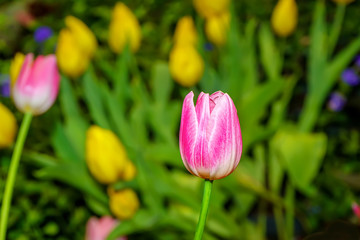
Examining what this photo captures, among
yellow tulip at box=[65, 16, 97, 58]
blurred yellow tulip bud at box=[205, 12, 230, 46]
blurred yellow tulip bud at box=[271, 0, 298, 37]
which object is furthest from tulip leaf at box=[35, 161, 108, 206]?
blurred yellow tulip bud at box=[271, 0, 298, 37]

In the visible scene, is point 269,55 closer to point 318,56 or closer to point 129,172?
point 318,56

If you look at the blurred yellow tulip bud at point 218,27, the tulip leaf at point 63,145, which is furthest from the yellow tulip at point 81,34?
the blurred yellow tulip bud at point 218,27

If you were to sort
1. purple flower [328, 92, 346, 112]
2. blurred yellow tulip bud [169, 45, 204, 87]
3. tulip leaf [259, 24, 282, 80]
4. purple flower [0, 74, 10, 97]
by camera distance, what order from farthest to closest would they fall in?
1. purple flower [328, 92, 346, 112]
2. purple flower [0, 74, 10, 97]
3. tulip leaf [259, 24, 282, 80]
4. blurred yellow tulip bud [169, 45, 204, 87]

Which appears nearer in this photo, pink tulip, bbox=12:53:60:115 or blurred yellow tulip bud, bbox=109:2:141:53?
pink tulip, bbox=12:53:60:115

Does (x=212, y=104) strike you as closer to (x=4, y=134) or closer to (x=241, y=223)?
(x=4, y=134)

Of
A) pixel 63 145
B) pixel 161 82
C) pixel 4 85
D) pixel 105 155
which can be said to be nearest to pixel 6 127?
pixel 105 155

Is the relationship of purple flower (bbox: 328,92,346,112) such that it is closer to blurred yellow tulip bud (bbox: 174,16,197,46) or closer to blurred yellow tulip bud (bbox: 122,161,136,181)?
blurred yellow tulip bud (bbox: 174,16,197,46)
